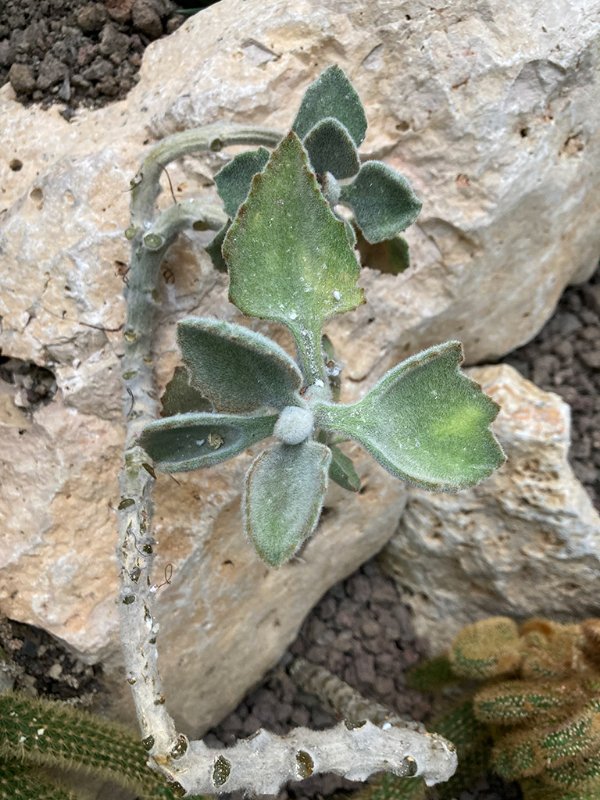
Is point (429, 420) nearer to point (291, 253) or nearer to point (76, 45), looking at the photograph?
point (291, 253)

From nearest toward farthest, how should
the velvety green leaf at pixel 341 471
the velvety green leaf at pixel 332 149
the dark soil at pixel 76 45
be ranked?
the velvety green leaf at pixel 332 149
the velvety green leaf at pixel 341 471
the dark soil at pixel 76 45

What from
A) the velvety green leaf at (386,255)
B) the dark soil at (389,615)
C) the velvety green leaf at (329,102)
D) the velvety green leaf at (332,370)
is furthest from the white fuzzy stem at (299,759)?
the velvety green leaf at (329,102)

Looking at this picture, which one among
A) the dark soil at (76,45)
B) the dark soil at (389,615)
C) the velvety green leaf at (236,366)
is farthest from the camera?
the dark soil at (389,615)

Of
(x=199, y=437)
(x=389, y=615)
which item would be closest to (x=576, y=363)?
(x=389, y=615)

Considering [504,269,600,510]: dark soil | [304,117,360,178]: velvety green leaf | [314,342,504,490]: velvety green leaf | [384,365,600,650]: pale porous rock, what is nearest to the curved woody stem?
[304,117,360,178]: velvety green leaf

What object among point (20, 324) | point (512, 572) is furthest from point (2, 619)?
point (512, 572)

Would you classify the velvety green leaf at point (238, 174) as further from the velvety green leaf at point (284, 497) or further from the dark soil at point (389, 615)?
the dark soil at point (389, 615)
